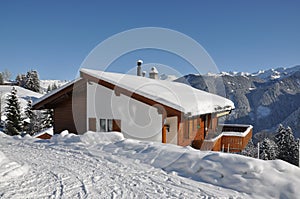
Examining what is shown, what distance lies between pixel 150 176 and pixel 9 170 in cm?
280

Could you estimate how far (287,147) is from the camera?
2709 cm

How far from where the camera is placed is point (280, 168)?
4102mm

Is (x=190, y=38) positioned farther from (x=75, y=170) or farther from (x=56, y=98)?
(x=75, y=170)

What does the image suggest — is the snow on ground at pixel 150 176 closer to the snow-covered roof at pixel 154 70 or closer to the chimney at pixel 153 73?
the chimney at pixel 153 73

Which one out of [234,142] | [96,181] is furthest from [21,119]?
[96,181]

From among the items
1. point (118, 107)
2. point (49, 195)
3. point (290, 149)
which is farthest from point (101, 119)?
point (290, 149)

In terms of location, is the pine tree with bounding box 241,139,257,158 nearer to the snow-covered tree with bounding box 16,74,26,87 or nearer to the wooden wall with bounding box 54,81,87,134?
the wooden wall with bounding box 54,81,87,134

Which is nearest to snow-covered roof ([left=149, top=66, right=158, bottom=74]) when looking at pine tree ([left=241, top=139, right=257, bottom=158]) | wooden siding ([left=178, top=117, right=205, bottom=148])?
wooden siding ([left=178, top=117, right=205, bottom=148])

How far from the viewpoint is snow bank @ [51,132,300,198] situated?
12.3 ft

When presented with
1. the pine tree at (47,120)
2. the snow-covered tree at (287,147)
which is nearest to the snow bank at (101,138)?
the pine tree at (47,120)

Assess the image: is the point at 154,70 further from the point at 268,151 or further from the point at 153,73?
the point at 268,151

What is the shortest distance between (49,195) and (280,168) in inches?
153

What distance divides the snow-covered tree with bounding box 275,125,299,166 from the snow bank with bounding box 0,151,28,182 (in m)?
28.8

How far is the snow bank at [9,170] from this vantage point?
171 inches
